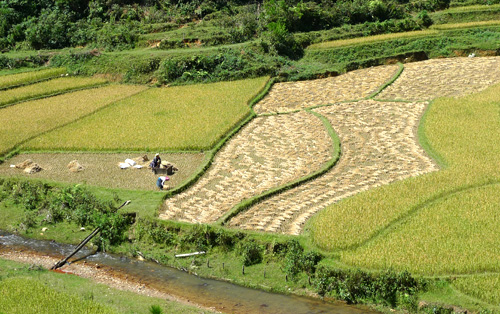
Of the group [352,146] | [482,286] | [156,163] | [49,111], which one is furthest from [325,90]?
[482,286]

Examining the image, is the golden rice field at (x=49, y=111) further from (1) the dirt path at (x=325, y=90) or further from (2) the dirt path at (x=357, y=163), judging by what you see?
(2) the dirt path at (x=357, y=163)

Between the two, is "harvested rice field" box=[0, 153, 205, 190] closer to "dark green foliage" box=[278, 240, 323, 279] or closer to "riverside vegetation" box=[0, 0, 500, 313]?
"riverside vegetation" box=[0, 0, 500, 313]

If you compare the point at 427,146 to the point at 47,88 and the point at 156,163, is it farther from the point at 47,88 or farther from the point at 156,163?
the point at 47,88

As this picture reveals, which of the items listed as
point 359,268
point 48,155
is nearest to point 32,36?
point 48,155

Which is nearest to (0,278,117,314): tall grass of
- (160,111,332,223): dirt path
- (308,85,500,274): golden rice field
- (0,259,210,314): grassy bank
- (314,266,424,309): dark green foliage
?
(0,259,210,314): grassy bank

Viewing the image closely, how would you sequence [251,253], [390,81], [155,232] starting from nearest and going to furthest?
[251,253] < [155,232] < [390,81]

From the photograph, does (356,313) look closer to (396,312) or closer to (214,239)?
(396,312)
